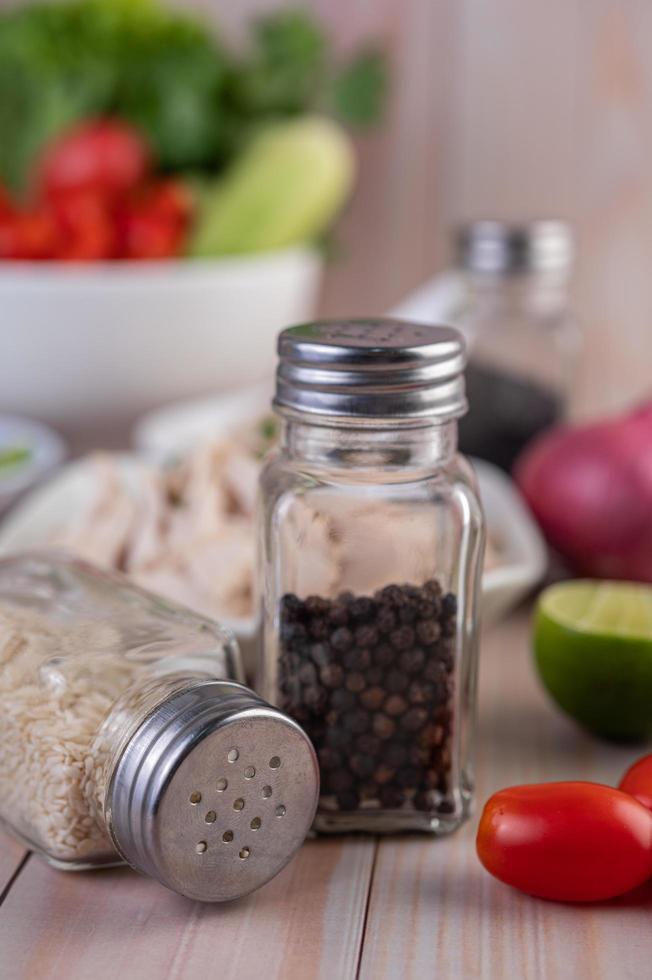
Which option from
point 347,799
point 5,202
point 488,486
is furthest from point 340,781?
point 5,202

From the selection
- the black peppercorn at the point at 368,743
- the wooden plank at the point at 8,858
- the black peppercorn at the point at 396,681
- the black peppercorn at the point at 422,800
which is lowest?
the wooden plank at the point at 8,858

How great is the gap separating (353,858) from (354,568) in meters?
0.15

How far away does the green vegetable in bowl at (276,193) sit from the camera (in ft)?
4.91

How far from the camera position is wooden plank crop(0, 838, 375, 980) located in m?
0.60

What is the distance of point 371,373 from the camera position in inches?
26.0

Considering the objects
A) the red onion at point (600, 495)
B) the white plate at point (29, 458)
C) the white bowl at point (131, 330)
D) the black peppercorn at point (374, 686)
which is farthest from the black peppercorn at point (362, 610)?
the white bowl at point (131, 330)

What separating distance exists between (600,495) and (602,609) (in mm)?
211

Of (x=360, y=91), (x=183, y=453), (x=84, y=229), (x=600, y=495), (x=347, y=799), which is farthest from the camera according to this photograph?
(x=360, y=91)

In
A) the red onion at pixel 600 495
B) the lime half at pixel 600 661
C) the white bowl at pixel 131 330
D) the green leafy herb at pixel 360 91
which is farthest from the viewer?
the green leafy herb at pixel 360 91

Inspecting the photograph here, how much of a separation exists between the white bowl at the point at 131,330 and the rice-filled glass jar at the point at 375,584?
26.0 inches

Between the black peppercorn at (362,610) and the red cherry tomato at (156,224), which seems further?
the red cherry tomato at (156,224)

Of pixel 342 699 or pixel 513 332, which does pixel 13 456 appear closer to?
pixel 513 332

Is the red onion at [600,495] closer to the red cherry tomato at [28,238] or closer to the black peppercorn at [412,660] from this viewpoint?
the black peppercorn at [412,660]

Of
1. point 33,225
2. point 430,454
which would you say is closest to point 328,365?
point 430,454
